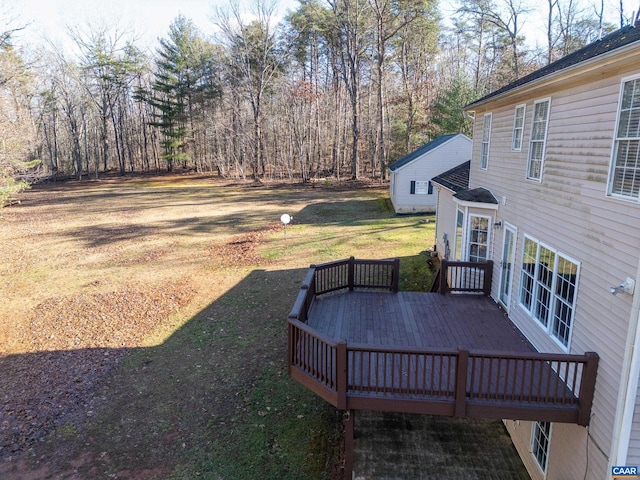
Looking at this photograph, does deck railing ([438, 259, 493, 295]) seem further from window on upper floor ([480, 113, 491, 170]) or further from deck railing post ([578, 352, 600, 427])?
deck railing post ([578, 352, 600, 427])

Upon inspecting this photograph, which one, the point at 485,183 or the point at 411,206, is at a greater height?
the point at 485,183

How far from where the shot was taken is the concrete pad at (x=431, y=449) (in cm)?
612

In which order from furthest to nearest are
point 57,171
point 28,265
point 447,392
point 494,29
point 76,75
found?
1. point 57,171
2. point 76,75
3. point 494,29
4. point 28,265
5. point 447,392

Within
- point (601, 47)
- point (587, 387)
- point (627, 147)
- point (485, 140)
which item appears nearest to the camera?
point (627, 147)

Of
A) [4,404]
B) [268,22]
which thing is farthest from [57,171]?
[4,404]

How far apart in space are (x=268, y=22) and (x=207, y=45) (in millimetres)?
11252

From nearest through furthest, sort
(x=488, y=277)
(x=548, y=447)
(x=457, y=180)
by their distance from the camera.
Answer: (x=548, y=447) < (x=488, y=277) < (x=457, y=180)

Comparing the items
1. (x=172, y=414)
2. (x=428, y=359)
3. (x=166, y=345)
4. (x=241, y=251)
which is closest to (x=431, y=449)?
(x=428, y=359)

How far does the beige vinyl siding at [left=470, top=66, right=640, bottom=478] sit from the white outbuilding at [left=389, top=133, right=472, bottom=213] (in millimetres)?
15978

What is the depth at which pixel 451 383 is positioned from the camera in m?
5.84

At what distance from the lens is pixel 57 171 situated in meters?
50.6

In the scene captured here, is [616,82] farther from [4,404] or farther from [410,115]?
[410,115]

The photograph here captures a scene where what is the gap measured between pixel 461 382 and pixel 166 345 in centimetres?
756

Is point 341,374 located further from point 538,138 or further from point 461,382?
point 538,138
